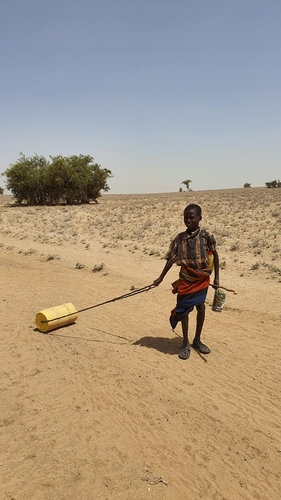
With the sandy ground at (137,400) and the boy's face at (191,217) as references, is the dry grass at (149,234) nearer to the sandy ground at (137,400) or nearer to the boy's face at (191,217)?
the sandy ground at (137,400)

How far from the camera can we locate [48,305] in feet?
25.5

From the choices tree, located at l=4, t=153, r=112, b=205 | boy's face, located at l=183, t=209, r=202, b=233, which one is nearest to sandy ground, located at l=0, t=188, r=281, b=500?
boy's face, located at l=183, t=209, r=202, b=233

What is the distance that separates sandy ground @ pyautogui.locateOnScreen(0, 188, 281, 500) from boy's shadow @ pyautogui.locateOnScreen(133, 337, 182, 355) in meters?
0.02

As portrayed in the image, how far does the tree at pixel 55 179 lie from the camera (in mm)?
40219

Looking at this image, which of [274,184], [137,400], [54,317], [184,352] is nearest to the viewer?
[137,400]

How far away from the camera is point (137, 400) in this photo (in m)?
4.18

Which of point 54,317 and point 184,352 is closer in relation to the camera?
point 184,352

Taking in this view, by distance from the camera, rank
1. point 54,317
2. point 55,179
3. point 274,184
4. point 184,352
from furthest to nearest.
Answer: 1. point 274,184
2. point 55,179
3. point 54,317
4. point 184,352

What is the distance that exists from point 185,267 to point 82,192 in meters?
38.7

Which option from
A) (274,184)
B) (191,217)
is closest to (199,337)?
(191,217)

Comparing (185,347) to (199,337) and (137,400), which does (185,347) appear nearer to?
(199,337)

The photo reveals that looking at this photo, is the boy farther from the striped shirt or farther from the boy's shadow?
the boy's shadow

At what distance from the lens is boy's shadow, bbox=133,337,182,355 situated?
5.48m

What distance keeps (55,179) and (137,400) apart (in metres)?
38.4
